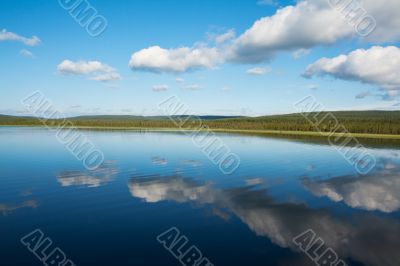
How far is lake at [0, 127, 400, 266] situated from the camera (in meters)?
11.6

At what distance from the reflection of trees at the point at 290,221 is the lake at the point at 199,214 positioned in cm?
5

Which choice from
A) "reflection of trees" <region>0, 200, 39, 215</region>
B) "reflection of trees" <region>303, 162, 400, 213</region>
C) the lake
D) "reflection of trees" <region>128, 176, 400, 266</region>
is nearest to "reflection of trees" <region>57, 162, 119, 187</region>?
the lake

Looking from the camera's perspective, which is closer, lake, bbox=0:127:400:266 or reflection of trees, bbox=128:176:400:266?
lake, bbox=0:127:400:266

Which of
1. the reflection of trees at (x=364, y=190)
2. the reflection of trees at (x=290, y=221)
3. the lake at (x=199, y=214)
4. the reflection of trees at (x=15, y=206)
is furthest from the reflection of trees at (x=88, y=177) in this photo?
the reflection of trees at (x=364, y=190)

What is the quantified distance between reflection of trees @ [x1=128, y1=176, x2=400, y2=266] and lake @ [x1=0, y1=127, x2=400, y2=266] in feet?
0.15

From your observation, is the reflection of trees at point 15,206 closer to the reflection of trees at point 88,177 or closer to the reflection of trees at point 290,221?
the reflection of trees at point 88,177

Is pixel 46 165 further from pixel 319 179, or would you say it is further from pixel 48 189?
pixel 319 179

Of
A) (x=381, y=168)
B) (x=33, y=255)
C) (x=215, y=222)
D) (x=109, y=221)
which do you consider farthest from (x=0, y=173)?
(x=381, y=168)

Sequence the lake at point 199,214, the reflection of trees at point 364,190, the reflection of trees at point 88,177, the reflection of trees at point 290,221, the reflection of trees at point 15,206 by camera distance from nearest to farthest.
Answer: the lake at point 199,214 < the reflection of trees at point 290,221 < the reflection of trees at point 15,206 < the reflection of trees at point 364,190 < the reflection of trees at point 88,177

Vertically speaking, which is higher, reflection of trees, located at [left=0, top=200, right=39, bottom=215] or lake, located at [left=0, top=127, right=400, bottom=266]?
lake, located at [left=0, top=127, right=400, bottom=266]

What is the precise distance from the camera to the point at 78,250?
11.5 meters

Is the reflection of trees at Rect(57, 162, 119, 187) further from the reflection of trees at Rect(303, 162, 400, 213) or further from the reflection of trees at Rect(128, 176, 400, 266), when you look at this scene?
the reflection of trees at Rect(303, 162, 400, 213)

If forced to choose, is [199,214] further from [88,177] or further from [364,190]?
[364,190]

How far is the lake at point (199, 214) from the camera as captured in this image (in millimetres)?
11625
